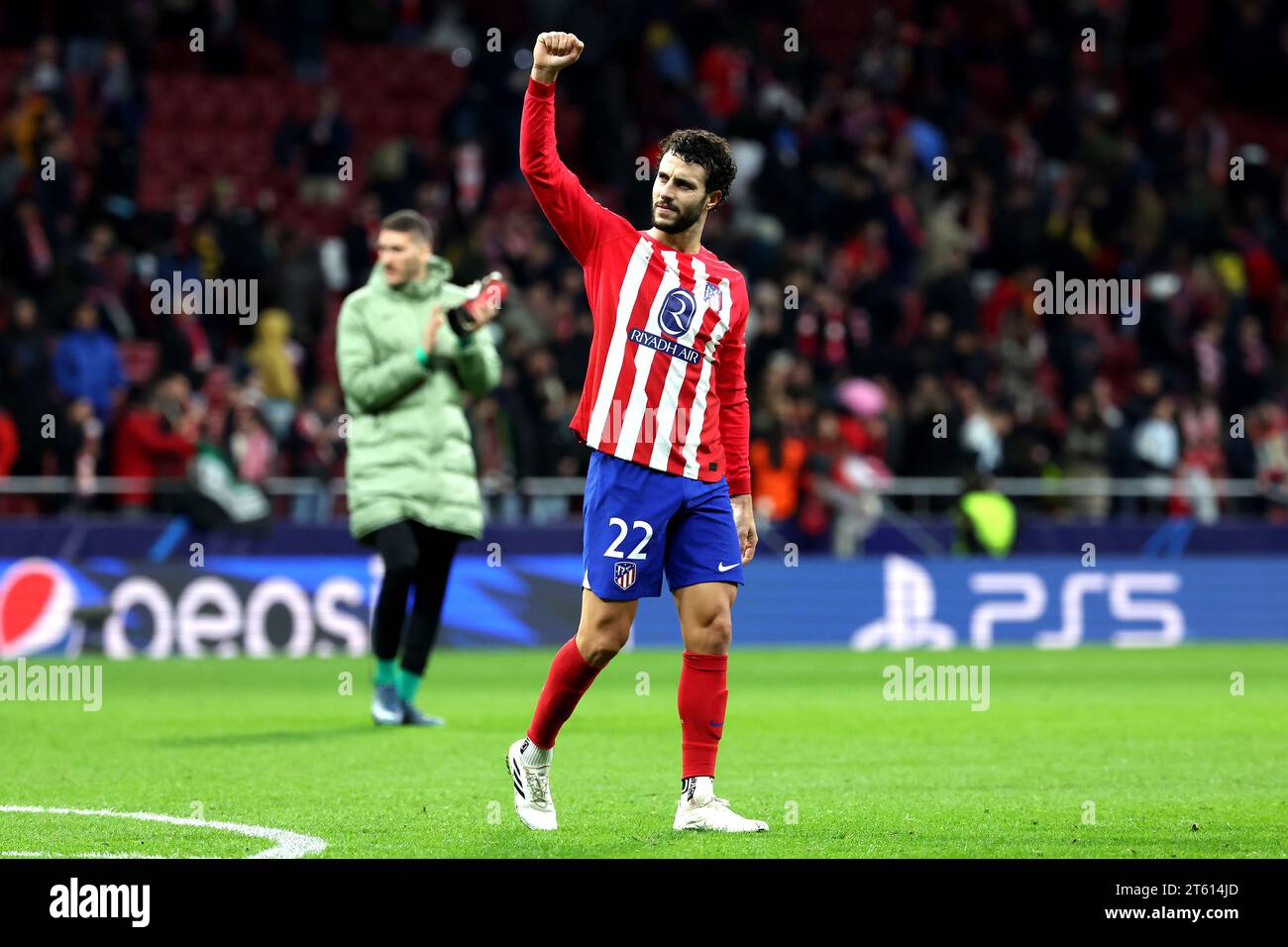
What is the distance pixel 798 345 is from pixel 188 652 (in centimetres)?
812

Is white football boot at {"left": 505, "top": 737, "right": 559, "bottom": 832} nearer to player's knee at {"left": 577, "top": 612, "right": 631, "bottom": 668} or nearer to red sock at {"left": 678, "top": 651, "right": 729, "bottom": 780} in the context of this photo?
player's knee at {"left": 577, "top": 612, "right": 631, "bottom": 668}

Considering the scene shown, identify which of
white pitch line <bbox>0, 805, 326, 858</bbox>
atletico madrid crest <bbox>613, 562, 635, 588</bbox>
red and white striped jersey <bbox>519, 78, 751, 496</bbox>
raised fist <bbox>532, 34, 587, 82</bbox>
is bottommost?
white pitch line <bbox>0, 805, 326, 858</bbox>

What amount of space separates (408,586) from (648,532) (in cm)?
409

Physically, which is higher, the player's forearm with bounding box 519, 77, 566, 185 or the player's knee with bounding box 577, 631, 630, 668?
the player's forearm with bounding box 519, 77, 566, 185

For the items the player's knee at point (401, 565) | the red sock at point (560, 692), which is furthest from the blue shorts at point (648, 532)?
the player's knee at point (401, 565)

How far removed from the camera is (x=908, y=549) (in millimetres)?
20234

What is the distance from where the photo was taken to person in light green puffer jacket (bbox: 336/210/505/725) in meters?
11.3

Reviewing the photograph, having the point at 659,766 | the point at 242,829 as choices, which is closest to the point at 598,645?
the point at 242,829

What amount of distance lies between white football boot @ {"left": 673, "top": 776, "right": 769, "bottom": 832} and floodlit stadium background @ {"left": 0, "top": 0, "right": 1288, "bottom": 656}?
415 inches

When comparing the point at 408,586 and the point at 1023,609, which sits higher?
the point at 408,586

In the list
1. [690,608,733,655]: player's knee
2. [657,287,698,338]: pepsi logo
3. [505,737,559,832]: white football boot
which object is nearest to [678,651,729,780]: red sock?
[690,608,733,655]: player's knee

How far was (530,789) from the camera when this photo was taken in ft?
24.9

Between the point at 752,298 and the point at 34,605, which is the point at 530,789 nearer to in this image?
the point at 34,605
